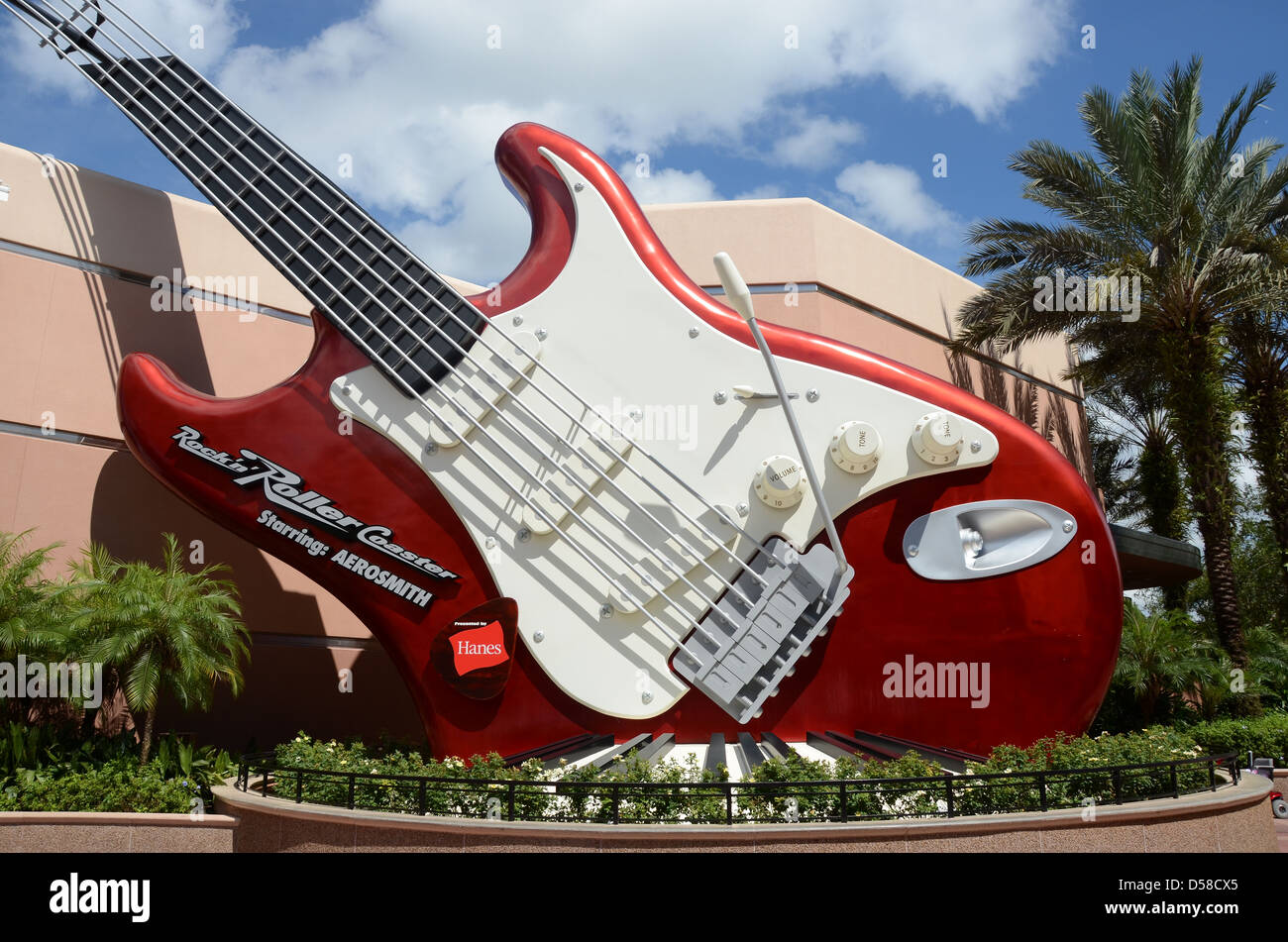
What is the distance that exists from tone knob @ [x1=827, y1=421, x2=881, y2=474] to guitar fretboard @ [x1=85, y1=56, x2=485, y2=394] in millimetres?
4371

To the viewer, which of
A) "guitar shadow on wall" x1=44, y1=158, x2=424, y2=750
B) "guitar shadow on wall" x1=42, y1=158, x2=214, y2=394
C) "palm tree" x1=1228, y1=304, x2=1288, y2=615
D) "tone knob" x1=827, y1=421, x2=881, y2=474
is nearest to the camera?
"tone knob" x1=827, y1=421, x2=881, y2=474

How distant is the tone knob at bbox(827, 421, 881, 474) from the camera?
10.8 m

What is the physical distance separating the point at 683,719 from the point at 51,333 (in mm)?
10172

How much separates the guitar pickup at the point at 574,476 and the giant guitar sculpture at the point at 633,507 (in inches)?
1.3

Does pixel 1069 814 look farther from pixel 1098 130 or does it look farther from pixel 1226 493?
pixel 1098 130

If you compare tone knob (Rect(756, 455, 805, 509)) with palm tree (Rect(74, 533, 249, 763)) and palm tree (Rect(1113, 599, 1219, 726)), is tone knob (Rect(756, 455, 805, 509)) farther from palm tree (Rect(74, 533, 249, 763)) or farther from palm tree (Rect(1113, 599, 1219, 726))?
palm tree (Rect(1113, 599, 1219, 726))

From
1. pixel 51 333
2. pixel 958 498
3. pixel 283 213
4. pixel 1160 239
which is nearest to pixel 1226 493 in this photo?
pixel 1160 239

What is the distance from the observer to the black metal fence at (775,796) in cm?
835

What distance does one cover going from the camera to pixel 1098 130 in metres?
18.7
